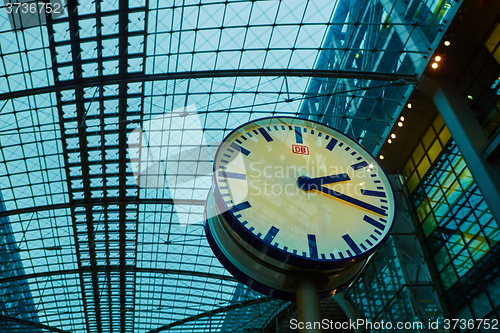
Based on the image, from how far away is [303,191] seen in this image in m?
5.69

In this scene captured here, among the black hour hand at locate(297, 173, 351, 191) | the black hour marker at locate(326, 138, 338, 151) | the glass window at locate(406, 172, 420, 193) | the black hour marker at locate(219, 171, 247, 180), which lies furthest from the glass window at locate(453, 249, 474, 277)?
the black hour marker at locate(219, 171, 247, 180)

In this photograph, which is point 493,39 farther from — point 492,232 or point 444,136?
point 492,232

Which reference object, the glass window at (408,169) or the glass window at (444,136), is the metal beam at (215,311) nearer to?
the glass window at (408,169)

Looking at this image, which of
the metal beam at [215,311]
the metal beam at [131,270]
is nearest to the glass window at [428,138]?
the metal beam at [215,311]

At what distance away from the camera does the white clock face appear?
17.2ft

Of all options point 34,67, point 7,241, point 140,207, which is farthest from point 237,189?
point 7,241

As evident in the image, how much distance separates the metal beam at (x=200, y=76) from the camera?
20922mm

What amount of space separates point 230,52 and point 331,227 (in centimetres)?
1799

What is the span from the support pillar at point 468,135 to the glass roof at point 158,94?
4.57ft

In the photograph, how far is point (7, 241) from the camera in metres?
37.5

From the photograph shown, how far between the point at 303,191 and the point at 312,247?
2.76ft

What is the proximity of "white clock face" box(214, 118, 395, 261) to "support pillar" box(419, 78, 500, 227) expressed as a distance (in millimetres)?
11277

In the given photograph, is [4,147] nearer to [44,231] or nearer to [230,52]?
[44,231]

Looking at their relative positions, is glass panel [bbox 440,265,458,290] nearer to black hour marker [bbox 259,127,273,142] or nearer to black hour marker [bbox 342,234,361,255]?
black hour marker [bbox 259,127,273,142]
